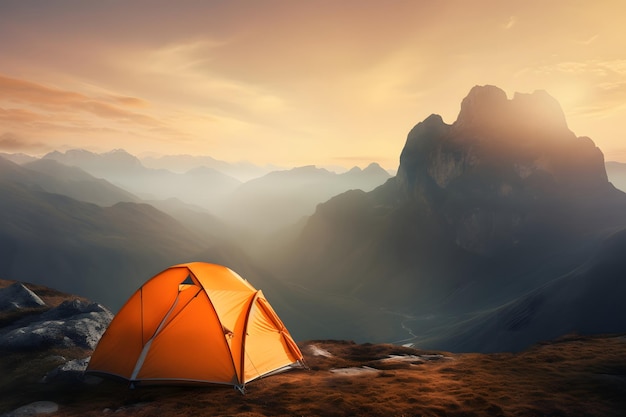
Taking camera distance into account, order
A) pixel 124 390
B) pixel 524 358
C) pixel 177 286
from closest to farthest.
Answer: pixel 124 390, pixel 177 286, pixel 524 358

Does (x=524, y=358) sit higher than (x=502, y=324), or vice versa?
(x=524, y=358)

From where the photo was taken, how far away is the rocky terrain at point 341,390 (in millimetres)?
13328

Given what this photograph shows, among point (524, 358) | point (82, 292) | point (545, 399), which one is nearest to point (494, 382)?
point (545, 399)

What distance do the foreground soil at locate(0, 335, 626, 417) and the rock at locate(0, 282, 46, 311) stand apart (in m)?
11.4

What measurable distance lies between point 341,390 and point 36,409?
11.4 m

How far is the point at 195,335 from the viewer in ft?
51.3

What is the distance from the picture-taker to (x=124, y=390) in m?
14.9

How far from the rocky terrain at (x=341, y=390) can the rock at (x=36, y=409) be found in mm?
31

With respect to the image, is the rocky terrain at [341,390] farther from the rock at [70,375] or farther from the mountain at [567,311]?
the mountain at [567,311]

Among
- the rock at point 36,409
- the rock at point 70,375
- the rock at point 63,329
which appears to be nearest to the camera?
the rock at point 36,409

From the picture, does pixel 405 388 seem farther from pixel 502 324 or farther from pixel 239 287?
pixel 502 324

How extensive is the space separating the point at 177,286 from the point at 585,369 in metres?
21.5

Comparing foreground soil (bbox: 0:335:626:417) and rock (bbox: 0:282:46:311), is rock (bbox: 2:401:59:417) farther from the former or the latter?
rock (bbox: 0:282:46:311)

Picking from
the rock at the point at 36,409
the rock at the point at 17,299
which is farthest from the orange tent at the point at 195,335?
the rock at the point at 17,299
